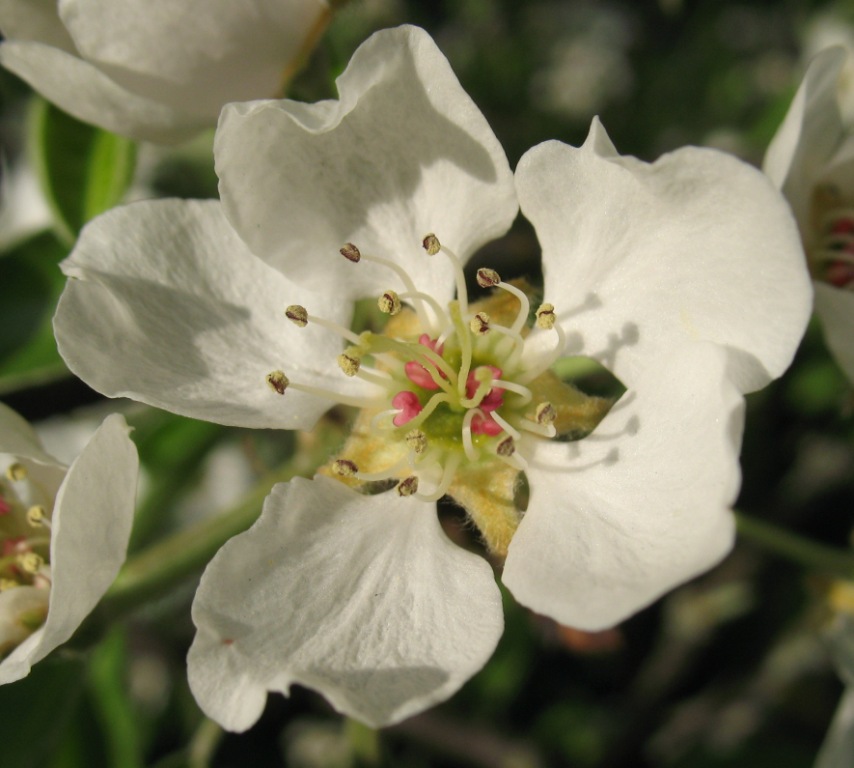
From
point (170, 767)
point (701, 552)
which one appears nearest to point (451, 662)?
point (701, 552)

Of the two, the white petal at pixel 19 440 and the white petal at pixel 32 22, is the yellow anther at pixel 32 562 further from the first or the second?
the white petal at pixel 32 22

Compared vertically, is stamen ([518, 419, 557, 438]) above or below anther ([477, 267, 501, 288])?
below

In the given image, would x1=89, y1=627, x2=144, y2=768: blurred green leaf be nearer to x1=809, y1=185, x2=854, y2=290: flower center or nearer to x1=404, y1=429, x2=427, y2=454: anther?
x1=404, y1=429, x2=427, y2=454: anther

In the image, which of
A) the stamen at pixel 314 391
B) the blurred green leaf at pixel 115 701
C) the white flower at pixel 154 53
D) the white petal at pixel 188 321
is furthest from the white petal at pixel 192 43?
the blurred green leaf at pixel 115 701

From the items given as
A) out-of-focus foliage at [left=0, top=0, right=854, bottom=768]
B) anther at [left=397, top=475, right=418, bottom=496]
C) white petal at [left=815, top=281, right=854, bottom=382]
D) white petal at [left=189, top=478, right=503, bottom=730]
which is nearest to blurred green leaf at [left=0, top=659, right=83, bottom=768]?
out-of-focus foliage at [left=0, top=0, right=854, bottom=768]

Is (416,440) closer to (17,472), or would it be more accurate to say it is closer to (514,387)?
(514,387)

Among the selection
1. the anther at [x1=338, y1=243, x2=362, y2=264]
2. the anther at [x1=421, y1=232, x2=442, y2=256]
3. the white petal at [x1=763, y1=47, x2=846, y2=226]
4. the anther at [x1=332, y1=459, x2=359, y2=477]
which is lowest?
the anther at [x1=332, y1=459, x2=359, y2=477]

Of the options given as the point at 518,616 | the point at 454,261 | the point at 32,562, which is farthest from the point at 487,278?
the point at 518,616
